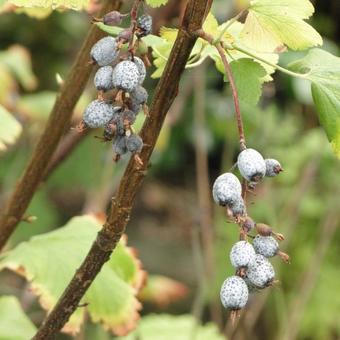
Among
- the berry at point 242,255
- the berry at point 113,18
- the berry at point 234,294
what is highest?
the berry at point 113,18

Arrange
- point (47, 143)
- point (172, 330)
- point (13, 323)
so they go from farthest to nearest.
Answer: point (172, 330)
point (13, 323)
point (47, 143)

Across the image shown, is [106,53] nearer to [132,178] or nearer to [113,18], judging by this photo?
[113,18]

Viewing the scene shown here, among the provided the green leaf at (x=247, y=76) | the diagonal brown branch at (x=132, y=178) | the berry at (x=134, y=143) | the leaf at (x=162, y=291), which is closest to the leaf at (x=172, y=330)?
the leaf at (x=162, y=291)

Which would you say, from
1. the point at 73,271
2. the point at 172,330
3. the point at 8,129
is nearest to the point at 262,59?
the point at 73,271

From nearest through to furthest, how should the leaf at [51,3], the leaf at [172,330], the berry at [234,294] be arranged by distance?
the berry at [234,294]
the leaf at [51,3]
the leaf at [172,330]

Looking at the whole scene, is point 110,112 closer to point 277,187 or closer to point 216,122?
point 277,187

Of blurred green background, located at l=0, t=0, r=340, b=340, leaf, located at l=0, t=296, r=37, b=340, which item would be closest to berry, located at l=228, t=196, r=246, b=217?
leaf, located at l=0, t=296, r=37, b=340

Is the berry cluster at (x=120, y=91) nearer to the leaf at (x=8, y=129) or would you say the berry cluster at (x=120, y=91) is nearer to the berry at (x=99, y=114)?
the berry at (x=99, y=114)
